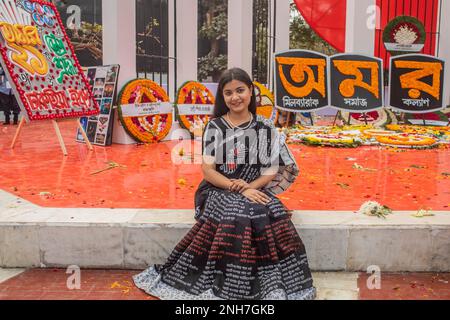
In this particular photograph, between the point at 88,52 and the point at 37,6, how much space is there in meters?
11.8

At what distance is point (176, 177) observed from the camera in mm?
4332

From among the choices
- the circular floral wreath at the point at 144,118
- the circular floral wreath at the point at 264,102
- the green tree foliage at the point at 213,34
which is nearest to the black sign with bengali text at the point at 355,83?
the circular floral wreath at the point at 264,102

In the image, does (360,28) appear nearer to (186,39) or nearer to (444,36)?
(444,36)

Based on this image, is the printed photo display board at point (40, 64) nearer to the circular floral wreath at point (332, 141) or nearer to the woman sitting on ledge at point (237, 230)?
the circular floral wreath at point (332, 141)

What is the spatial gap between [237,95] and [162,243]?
0.89 m

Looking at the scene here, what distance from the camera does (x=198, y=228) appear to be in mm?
2408

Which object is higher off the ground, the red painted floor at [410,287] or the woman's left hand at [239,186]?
the woman's left hand at [239,186]

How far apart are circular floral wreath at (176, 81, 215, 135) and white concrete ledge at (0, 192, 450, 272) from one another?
4860 millimetres

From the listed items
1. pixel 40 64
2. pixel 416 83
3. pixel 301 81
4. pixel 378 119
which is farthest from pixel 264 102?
pixel 40 64

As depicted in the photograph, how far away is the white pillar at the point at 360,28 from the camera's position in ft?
35.5

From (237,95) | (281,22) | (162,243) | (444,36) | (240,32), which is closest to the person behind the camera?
(237,95)

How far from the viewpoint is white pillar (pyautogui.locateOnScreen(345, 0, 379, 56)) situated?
10.8 metres

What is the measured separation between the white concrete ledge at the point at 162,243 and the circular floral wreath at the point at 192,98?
486cm
